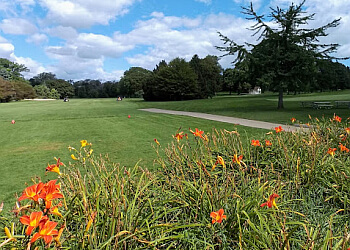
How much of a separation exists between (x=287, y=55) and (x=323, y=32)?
3183 millimetres

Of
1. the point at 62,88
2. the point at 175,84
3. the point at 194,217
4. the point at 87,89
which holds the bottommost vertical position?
the point at 194,217

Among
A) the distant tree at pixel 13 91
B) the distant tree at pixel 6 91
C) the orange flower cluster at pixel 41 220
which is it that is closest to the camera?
the orange flower cluster at pixel 41 220

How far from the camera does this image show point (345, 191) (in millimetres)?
2674

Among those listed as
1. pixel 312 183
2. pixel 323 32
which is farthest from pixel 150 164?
pixel 323 32

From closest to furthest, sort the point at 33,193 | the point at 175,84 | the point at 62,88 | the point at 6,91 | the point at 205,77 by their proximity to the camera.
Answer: the point at 33,193 → the point at 175,84 → the point at 205,77 → the point at 6,91 → the point at 62,88

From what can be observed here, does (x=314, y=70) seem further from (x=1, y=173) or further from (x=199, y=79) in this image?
(x=199, y=79)

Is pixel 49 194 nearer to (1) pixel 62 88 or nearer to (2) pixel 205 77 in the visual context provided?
(2) pixel 205 77

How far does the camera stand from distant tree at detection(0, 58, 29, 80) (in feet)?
262

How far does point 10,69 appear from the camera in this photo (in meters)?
84.2

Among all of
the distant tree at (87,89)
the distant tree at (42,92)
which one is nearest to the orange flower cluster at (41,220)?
the distant tree at (42,92)

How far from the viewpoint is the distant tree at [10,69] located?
262ft

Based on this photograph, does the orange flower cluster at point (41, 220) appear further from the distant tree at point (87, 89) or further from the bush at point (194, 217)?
the distant tree at point (87, 89)

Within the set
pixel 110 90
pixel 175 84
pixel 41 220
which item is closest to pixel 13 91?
pixel 110 90

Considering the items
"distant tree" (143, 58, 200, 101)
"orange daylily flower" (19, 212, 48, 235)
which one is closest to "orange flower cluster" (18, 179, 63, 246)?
"orange daylily flower" (19, 212, 48, 235)
